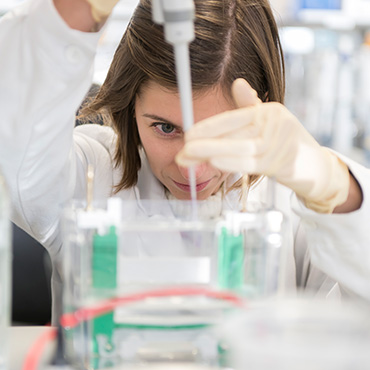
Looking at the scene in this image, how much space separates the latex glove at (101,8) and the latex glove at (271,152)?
21 cm

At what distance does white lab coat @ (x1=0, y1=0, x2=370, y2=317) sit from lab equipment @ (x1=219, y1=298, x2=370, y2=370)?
0.36 metres

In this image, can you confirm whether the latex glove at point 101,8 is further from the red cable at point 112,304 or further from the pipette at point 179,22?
the red cable at point 112,304

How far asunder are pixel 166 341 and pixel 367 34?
2968 mm

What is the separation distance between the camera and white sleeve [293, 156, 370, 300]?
935 mm

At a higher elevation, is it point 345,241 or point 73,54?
point 73,54

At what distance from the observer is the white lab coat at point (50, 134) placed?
87cm

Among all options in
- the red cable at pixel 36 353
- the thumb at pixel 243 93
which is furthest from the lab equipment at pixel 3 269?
the thumb at pixel 243 93

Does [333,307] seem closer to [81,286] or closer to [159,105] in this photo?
[81,286]

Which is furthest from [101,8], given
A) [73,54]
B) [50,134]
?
[50,134]

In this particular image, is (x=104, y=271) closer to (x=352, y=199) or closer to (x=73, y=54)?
(x=73, y=54)

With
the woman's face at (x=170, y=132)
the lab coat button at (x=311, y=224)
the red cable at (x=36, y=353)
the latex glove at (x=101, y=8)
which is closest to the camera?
the red cable at (x=36, y=353)

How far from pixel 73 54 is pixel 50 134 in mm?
174

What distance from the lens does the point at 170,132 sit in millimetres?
1224

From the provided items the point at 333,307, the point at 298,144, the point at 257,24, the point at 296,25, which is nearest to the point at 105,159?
the point at 257,24
